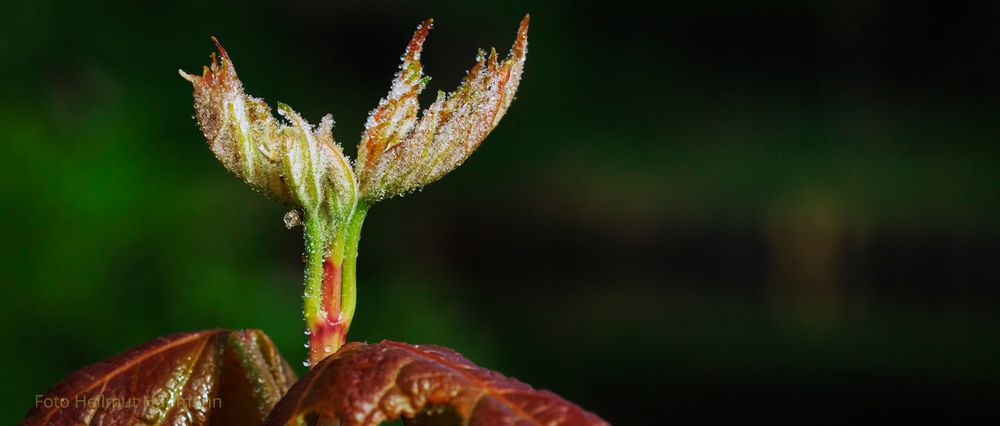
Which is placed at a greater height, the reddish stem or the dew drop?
the dew drop

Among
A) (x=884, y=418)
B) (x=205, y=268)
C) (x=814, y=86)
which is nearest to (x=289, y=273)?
(x=205, y=268)

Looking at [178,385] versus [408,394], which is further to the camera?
[178,385]

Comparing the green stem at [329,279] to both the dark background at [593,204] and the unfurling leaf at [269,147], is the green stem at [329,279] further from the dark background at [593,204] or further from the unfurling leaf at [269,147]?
the dark background at [593,204]

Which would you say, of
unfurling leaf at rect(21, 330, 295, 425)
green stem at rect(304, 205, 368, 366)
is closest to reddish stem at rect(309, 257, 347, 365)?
green stem at rect(304, 205, 368, 366)

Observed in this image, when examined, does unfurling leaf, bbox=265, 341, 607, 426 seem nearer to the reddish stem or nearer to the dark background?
the reddish stem

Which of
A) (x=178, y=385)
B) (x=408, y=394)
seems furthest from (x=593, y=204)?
(x=408, y=394)

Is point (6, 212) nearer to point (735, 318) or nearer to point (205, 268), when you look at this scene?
point (205, 268)

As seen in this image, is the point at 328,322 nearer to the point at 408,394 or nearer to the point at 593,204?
the point at 408,394

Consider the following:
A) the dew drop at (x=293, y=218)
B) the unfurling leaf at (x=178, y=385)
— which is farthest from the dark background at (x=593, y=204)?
the dew drop at (x=293, y=218)
